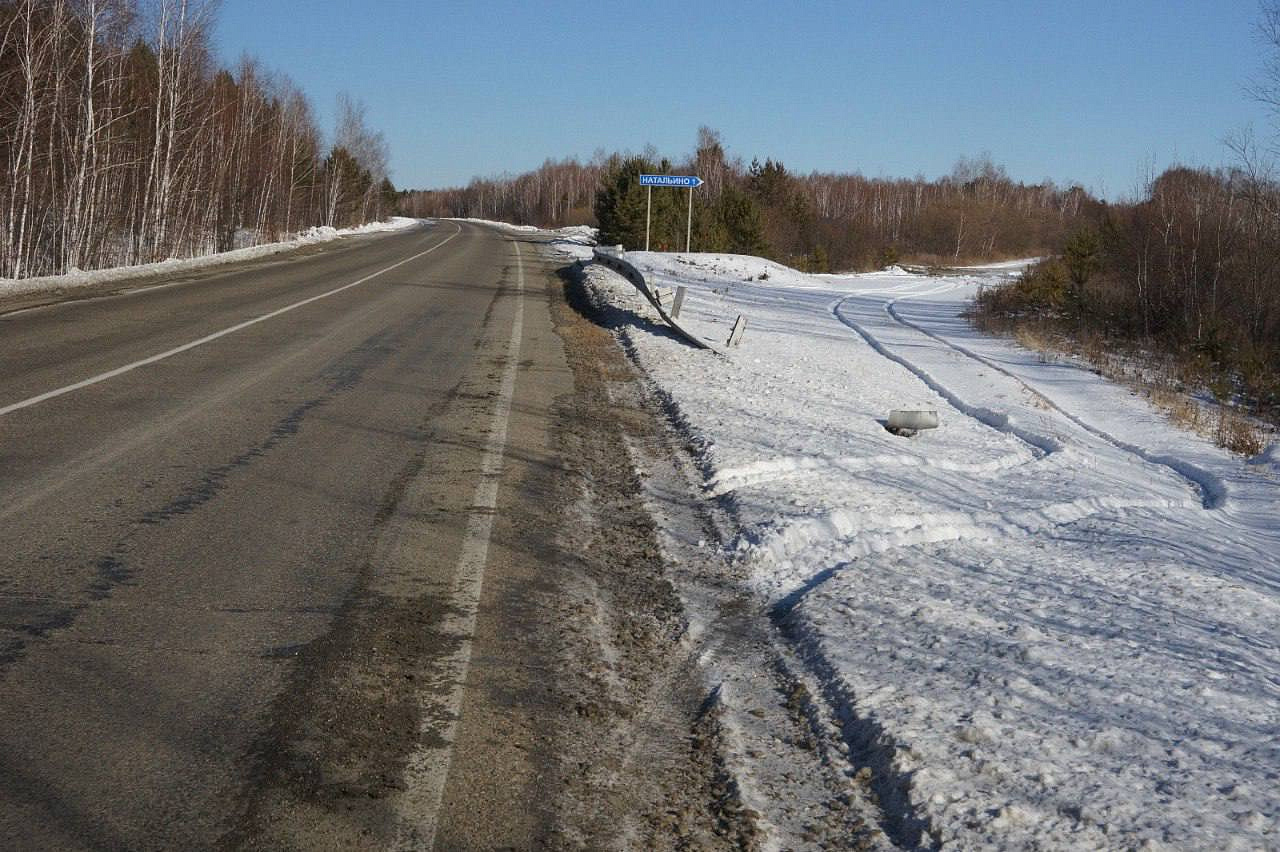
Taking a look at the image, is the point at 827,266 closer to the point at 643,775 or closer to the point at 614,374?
the point at 614,374

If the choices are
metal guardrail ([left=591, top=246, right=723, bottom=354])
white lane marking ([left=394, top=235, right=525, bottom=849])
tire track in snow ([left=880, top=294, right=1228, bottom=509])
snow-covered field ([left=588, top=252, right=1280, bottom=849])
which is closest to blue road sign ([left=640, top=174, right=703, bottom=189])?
metal guardrail ([left=591, top=246, right=723, bottom=354])

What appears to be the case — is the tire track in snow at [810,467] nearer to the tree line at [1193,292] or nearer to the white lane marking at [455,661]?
the white lane marking at [455,661]

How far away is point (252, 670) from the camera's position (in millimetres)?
3975

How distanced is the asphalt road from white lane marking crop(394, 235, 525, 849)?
0.04ft

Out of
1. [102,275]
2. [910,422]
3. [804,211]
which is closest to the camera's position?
[910,422]

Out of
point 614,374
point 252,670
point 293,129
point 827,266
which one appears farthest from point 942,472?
point 293,129

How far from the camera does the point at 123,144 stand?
3659 centimetres

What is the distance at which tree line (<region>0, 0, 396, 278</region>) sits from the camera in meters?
25.8

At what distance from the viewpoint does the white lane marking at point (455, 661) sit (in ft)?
10.1

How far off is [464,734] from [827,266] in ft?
188

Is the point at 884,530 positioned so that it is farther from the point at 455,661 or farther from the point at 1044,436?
the point at 1044,436

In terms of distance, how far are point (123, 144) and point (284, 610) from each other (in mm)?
37538

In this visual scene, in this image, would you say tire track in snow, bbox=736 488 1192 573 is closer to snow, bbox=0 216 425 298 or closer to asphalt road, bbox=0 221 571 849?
asphalt road, bbox=0 221 571 849

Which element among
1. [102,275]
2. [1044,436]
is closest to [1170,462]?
[1044,436]
